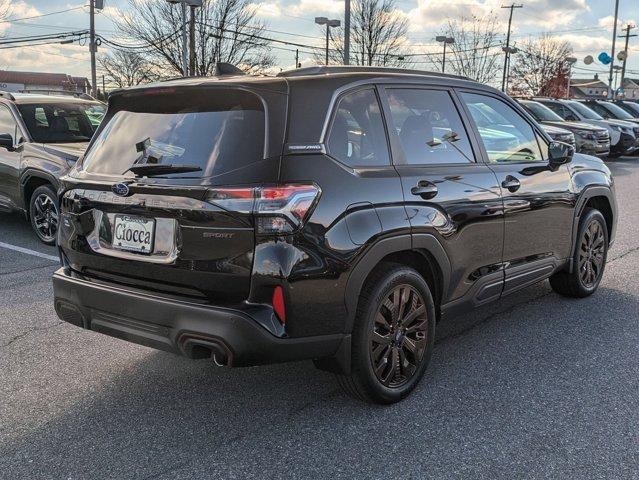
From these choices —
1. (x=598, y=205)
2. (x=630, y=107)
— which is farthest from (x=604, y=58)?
(x=598, y=205)

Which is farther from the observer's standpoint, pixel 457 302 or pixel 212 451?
pixel 457 302

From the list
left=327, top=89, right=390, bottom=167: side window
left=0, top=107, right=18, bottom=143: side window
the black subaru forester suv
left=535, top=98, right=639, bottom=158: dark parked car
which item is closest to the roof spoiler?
the black subaru forester suv

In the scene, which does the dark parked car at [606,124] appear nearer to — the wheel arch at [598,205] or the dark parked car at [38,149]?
the wheel arch at [598,205]

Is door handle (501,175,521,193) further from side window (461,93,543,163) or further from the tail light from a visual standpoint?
the tail light

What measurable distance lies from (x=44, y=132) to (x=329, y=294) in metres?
5.97

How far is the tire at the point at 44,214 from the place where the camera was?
7250 millimetres

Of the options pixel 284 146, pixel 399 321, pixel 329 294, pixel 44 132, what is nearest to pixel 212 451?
pixel 329 294

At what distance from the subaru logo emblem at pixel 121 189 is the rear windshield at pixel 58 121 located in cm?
499

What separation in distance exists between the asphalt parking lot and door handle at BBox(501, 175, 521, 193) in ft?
3.45

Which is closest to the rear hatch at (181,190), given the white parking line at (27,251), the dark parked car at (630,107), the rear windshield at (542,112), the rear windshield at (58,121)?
the white parking line at (27,251)

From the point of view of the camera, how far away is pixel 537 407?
3.45m

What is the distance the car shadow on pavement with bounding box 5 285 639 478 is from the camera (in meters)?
2.94

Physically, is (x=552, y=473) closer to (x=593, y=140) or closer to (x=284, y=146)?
(x=284, y=146)

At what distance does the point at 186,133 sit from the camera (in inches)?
125
